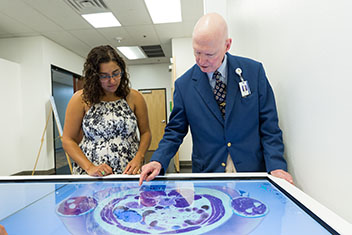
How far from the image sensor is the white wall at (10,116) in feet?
13.7

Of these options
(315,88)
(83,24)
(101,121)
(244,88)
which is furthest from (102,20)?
(315,88)

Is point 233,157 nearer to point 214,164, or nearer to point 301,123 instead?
point 214,164

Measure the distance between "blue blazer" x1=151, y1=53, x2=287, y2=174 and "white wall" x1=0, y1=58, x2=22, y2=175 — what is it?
4.33 meters

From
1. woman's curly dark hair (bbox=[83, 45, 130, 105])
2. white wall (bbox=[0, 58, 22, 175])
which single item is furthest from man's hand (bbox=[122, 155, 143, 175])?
white wall (bbox=[0, 58, 22, 175])

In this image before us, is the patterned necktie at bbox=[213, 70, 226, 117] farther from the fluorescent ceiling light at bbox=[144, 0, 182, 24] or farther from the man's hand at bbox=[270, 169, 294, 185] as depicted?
the fluorescent ceiling light at bbox=[144, 0, 182, 24]

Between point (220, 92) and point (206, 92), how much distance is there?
2.6 inches

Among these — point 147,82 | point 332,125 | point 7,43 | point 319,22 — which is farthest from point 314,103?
point 147,82

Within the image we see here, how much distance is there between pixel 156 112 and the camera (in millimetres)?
7297

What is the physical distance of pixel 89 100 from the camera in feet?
4.24

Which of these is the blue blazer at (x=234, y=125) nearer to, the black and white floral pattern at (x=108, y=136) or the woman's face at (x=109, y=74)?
the black and white floral pattern at (x=108, y=136)

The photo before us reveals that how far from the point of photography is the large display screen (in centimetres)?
51

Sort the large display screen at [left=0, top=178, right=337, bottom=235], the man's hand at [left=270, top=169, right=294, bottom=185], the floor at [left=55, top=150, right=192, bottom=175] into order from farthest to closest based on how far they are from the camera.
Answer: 1. the floor at [left=55, top=150, right=192, bottom=175]
2. the man's hand at [left=270, top=169, right=294, bottom=185]
3. the large display screen at [left=0, top=178, right=337, bottom=235]

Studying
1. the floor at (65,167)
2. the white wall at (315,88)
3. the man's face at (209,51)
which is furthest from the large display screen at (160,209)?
the floor at (65,167)

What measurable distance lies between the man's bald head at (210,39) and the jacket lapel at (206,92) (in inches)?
5.7
